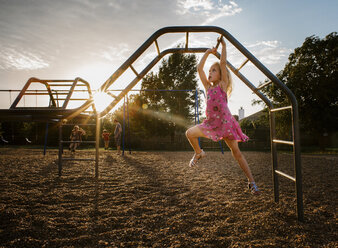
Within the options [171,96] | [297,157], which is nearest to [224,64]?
[297,157]

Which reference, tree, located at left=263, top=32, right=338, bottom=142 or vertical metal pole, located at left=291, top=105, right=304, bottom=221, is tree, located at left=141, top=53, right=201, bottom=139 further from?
vertical metal pole, located at left=291, top=105, right=304, bottom=221

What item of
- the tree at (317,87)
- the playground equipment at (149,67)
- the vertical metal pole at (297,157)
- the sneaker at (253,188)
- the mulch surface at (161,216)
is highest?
the tree at (317,87)

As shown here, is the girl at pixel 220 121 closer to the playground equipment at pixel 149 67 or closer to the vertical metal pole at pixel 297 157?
the playground equipment at pixel 149 67

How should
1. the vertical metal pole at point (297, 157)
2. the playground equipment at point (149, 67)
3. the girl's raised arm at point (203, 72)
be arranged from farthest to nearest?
the girl's raised arm at point (203, 72)
the vertical metal pole at point (297, 157)
the playground equipment at point (149, 67)

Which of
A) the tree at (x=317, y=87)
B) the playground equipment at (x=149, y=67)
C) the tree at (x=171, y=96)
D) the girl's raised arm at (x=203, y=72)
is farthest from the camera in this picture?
the tree at (x=171, y=96)

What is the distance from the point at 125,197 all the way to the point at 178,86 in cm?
2657

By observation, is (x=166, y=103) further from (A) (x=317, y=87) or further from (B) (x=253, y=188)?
(B) (x=253, y=188)

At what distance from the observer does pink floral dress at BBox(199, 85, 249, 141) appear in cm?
245

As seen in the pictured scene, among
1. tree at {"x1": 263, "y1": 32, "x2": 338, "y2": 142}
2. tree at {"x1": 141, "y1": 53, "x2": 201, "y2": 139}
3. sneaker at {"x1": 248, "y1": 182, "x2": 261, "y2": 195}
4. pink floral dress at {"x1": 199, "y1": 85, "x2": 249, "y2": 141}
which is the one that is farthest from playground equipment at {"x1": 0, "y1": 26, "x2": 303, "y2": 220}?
tree at {"x1": 141, "y1": 53, "x2": 201, "y2": 139}

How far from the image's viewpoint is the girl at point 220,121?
2457 mm

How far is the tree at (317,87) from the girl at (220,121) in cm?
1325

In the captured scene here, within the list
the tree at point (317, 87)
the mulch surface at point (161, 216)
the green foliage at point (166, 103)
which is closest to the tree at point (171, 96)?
the green foliage at point (166, 103)

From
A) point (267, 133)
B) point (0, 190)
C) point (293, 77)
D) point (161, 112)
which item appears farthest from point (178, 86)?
point (0, 190)

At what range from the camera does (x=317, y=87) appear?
15.4m
